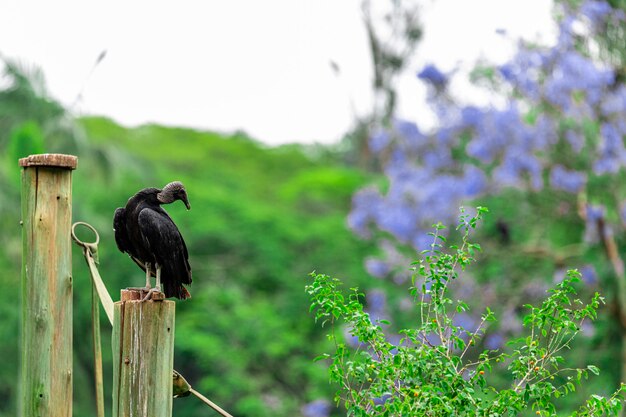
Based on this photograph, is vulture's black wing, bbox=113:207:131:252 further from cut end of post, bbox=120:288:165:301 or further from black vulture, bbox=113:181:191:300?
cut end of post, bbox=120:288:165:301

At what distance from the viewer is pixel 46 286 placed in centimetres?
389

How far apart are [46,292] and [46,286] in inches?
0.8

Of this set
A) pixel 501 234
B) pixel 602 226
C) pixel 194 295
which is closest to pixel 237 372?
pixel 194 295

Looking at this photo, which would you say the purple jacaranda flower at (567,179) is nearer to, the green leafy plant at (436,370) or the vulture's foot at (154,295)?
the green leafy plant at (436,370)

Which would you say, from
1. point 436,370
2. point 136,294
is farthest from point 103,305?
point 436,370

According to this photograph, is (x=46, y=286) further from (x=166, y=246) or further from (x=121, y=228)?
(x=166, y=246)

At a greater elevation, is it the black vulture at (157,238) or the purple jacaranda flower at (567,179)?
the purple jacaranda flower at (567,179)

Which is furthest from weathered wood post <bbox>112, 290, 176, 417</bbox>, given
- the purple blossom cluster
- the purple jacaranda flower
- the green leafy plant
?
the purple jacaranda flower

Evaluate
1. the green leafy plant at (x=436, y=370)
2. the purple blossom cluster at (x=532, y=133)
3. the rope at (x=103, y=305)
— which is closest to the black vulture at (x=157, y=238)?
the rope at (x=103, y=305)

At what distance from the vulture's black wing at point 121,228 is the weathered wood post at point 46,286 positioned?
18 centimetres

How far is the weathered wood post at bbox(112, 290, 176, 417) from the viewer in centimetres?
361

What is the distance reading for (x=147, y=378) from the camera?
3.61 meters

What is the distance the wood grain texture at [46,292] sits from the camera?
153 inches

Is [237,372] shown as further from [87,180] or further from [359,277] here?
[87,180]
